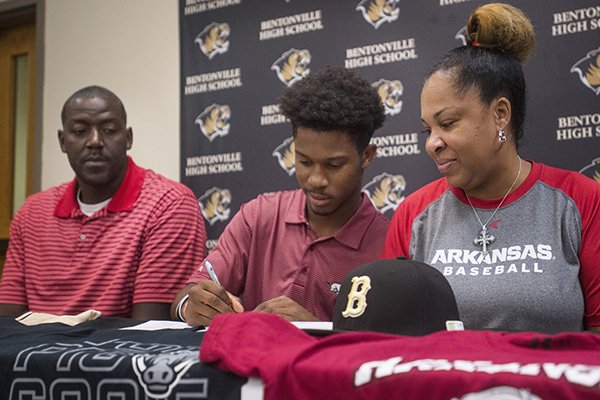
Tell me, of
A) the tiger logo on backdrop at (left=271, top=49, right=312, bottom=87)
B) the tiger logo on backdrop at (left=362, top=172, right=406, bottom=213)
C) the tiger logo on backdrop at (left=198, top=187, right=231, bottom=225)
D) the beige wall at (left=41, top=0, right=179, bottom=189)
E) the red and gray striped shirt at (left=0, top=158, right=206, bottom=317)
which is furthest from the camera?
the beige wall at (left=41, top=0, right=179, bottom=189)

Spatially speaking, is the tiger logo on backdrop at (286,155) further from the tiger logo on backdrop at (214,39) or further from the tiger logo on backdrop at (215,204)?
the tiger logo on backdrop at (214,39)

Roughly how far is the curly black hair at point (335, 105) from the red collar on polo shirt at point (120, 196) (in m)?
0.74

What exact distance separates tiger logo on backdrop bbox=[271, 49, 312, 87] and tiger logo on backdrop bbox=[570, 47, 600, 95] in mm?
1050

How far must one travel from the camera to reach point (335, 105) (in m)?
1.82

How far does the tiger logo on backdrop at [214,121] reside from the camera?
10.0 ft

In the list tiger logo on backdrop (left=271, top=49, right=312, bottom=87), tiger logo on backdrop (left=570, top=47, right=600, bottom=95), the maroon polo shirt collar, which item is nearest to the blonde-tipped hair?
the maroon polo shirt collar

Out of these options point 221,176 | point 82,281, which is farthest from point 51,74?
point 82,281

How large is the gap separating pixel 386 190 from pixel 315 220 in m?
0.80

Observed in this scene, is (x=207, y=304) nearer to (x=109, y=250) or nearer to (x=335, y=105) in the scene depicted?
(x=335, y=105)

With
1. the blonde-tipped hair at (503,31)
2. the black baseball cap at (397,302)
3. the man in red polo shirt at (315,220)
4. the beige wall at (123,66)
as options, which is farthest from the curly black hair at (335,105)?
the beige wall at (123,66)

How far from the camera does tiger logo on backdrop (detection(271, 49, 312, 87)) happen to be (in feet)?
9.44

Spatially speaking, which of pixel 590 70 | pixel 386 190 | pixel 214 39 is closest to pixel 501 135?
pixel 590 70

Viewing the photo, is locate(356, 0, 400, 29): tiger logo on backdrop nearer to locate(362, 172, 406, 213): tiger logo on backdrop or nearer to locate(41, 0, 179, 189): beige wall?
locate(362, 172, 406, 213): tiger logo on backdrop

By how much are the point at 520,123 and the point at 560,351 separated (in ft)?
3.12
